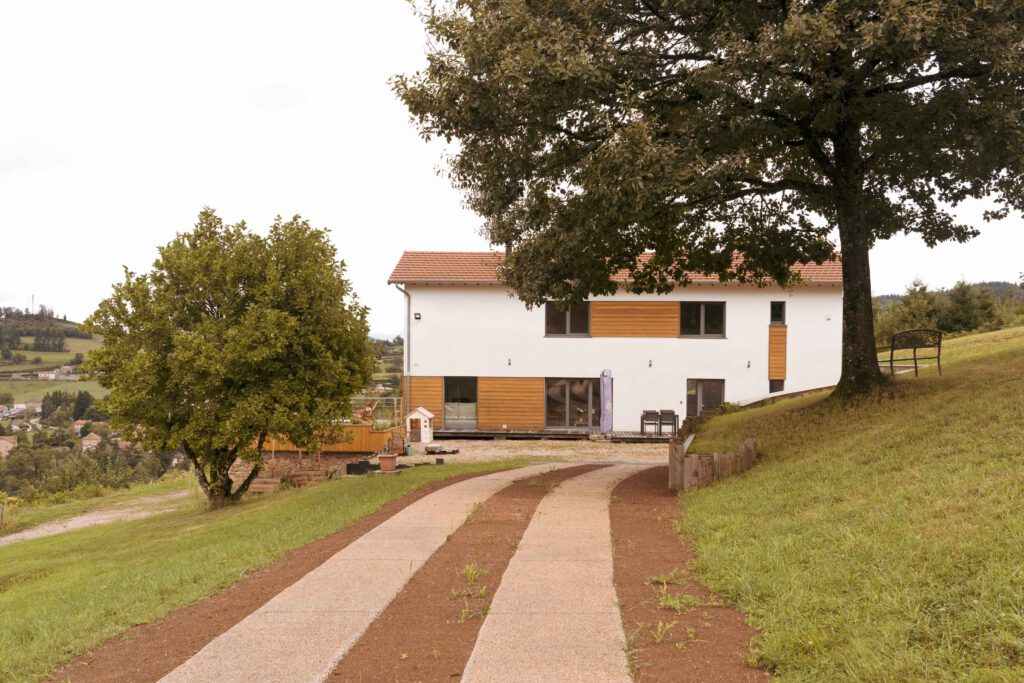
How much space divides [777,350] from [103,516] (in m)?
23.2

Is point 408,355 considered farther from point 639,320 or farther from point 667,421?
point 667,421

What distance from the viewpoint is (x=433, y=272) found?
29875mm

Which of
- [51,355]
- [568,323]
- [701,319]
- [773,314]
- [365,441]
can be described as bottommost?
[365,441]

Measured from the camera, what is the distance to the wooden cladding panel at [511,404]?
97.5 ft

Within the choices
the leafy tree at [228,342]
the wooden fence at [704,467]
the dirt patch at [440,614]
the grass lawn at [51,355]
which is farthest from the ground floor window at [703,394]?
the grass lawn at [51,355]

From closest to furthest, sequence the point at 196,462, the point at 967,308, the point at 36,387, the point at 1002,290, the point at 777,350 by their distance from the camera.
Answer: the point at 196,462, the point at 777,350, the point at 967,308, the point at 1002,290, the point at 36,387

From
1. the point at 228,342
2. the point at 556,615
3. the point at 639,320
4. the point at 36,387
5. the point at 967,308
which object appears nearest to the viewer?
the point at 556,615

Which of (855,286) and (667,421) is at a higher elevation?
(855,286)

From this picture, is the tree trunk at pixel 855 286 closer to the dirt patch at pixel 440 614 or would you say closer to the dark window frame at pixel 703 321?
the dirt patch at pixel 440 614

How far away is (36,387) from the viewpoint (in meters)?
101

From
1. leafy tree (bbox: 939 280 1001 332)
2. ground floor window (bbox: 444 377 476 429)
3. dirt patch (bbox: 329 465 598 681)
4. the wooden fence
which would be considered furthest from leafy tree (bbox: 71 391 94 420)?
dirt patch (bbox: 329 465 598 681)

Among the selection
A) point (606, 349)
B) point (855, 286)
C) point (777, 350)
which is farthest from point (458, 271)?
point (855, 286)

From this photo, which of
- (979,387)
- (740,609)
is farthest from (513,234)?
(740,609)

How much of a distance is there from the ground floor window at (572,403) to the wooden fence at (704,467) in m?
18.1
